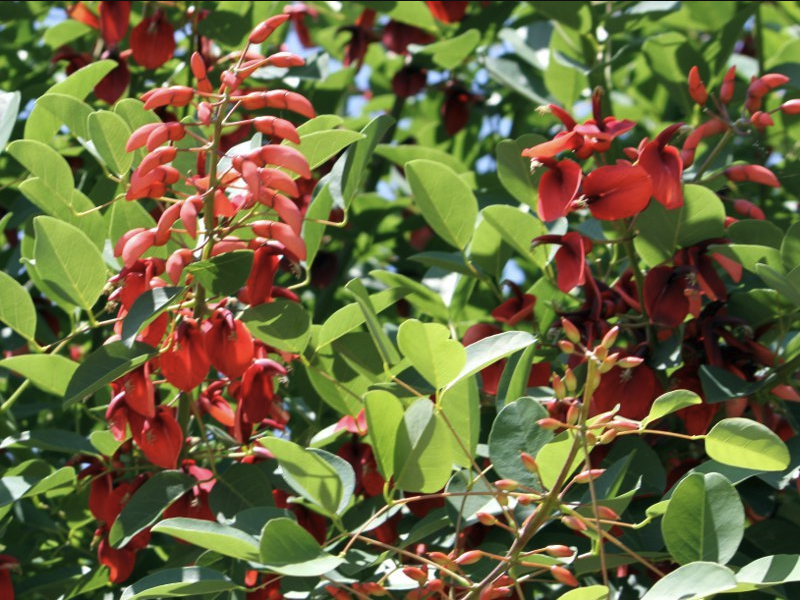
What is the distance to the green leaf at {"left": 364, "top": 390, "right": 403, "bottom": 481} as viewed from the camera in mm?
1115

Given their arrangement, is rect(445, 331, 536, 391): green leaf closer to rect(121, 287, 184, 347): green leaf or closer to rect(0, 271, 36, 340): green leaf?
rect(121, 287, 184, 347): green leaf

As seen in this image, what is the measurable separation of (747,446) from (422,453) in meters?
0.29

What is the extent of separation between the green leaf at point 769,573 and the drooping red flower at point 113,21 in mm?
1257

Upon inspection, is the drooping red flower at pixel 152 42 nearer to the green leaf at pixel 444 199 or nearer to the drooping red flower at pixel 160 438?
the green leaf at pixel 444 199

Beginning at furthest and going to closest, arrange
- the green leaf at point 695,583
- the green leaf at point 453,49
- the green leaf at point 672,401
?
the green leaf at point 453,49 < the green leaf at point 672,401 < the green leaf at point 695,583

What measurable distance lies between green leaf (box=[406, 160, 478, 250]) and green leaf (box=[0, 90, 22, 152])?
440 mm

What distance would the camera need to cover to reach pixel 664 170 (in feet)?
3.83

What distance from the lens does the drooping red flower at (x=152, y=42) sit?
173 centimetres

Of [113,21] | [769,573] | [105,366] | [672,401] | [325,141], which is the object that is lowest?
[769,573]

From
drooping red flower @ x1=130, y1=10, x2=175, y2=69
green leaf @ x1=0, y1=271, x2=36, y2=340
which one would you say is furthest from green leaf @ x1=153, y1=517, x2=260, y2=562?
drooping red flower @ x1=130, y1=10, x2=175, y2=69

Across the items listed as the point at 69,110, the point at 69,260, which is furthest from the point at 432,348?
the point at 69,110

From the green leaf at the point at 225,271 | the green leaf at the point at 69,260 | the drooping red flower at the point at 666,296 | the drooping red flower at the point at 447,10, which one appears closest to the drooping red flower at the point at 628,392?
the drooping red flower at the point at 666,296

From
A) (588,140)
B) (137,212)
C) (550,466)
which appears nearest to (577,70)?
(588,140)

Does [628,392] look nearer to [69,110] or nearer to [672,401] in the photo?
[672,401]
